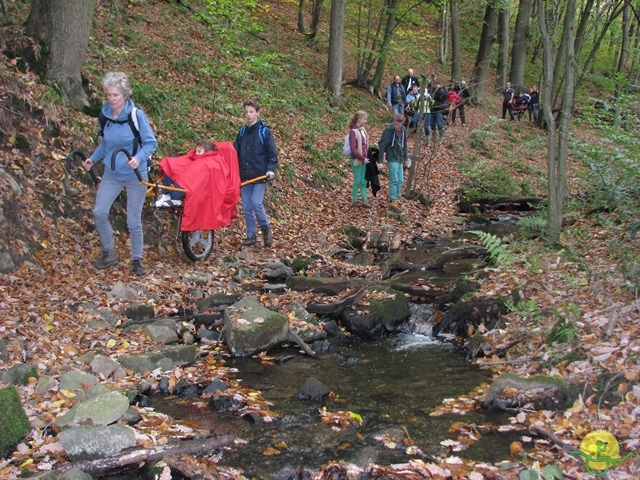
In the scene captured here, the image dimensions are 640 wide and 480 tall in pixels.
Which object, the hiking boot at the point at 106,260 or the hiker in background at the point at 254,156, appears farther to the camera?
the hiker in background at the point at 254,156

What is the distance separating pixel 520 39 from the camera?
26.1m

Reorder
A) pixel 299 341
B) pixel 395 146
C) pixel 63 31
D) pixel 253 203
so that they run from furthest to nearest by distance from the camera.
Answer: pixel 395 146 → pixel 253 203 → pixel 63 31 → pixel 299 341

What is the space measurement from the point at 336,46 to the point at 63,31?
39.1 feet

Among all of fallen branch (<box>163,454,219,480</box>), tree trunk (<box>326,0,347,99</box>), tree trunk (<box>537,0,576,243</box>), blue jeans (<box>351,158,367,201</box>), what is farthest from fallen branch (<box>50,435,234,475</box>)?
tree trunk (<box>326,0,347,99</box>)

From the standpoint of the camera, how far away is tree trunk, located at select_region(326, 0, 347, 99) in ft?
61.9

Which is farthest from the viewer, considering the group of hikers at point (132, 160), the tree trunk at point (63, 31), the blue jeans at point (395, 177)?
the blue jeans at point (395, 177)

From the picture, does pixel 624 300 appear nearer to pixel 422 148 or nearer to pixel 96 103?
pixel 96 103

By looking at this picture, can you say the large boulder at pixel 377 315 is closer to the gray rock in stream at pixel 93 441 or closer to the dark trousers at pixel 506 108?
the gray rock in stream at pixel 93 441

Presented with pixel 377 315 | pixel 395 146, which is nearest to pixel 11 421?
pixel 377 315

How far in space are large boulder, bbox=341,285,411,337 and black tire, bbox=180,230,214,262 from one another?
8.96 feet

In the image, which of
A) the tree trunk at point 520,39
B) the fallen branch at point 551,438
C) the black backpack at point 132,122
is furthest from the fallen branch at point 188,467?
the tree trunk at point 520,39

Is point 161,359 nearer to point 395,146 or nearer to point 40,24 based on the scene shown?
point 40,24

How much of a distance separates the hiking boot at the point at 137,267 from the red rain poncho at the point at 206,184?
0.80 m

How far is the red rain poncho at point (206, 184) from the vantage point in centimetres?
805
